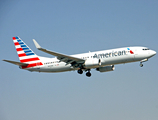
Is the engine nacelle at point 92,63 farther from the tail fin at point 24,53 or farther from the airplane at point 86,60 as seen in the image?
the tail fin at point 24,53

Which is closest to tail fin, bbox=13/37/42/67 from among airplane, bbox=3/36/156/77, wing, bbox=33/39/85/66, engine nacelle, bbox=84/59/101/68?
airplane, bbox=3/36/156/77

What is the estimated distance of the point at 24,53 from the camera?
55.2 metres

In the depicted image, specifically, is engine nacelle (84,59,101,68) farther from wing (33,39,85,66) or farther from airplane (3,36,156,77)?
wing (33,39,85,66)

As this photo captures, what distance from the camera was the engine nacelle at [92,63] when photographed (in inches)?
1839

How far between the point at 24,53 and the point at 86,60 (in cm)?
1502

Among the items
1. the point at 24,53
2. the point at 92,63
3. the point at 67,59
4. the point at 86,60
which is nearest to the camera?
the point at 92,63

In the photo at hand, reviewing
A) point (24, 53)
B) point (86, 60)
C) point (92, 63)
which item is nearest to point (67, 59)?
point (86, 60)

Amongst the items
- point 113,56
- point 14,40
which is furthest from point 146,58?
point 14,40

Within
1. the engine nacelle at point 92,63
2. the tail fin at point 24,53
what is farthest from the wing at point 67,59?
the tail fin at point 24,53

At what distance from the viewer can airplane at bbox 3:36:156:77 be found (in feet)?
152

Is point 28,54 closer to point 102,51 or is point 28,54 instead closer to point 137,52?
point 102,51

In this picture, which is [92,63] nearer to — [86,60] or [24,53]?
[86,60]

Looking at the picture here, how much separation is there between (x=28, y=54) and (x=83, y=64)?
13.6m

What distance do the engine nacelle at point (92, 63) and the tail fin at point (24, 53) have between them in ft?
33.0
